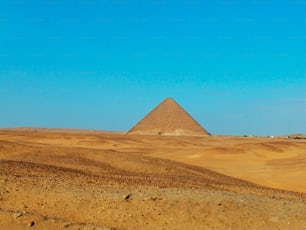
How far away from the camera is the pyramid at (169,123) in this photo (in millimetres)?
101375

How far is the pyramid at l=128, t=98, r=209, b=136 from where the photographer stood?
101375 mm

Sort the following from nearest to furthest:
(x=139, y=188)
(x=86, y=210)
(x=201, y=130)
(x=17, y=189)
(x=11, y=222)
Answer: (x=11, y=222) < (x=86, y=210) < (x=17, y=189) < (x=139, y=188) < (x=201, y=130)

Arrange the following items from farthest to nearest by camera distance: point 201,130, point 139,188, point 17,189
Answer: point 201,130
point 139,188
point 17,189

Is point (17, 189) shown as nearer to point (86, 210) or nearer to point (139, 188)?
point (86, 210)

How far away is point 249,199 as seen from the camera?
890 centimetres

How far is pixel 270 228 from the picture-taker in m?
7.41

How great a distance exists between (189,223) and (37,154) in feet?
37.9

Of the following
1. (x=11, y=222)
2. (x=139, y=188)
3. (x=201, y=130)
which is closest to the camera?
(x=11, y=222)

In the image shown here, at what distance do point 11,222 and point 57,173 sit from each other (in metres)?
4.53

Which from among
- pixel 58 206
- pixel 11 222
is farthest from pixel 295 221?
pixel 11 222

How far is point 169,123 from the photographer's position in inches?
4060

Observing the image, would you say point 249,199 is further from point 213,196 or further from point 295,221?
point 295,221

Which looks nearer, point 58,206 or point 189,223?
point 189,223

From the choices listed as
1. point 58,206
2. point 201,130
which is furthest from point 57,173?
point 201,130
